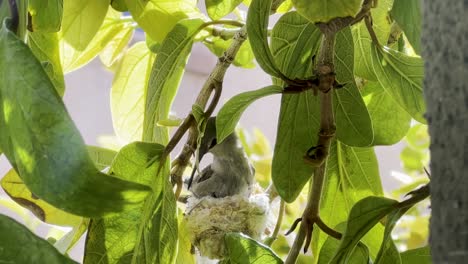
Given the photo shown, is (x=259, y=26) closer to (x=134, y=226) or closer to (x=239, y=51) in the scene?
(x=134, y=226)

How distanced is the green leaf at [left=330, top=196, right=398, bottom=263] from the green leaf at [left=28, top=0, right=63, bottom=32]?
0.19m

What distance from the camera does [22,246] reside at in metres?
0.28

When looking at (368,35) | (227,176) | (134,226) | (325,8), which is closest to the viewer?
(325,8)

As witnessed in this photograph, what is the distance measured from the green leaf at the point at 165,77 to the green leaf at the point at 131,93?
12 cm

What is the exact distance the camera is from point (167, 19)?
1.76 ft

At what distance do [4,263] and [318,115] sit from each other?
9.3 inches

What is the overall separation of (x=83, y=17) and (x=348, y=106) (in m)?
0.20

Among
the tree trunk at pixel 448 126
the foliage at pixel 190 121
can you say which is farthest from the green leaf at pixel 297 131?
the tree trunk at pixel 448 126

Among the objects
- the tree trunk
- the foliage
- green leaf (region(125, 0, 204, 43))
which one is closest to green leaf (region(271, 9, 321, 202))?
the foliage

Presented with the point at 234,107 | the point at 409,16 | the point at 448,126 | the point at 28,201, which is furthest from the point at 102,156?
the point at 448,126

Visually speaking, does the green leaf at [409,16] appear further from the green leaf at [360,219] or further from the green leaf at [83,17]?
the green leaf at [83,17]

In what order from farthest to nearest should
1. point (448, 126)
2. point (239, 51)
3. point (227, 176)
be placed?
1. point (227, 176)
2. point (239, 51)
3. point (448, 126)

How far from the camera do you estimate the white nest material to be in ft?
2.06

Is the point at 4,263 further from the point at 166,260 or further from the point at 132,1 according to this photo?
the point at 132,1
